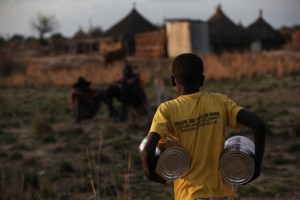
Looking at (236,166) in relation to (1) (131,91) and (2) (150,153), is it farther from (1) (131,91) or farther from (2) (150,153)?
(1) (131,91)

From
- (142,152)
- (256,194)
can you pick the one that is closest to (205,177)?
(142,152)

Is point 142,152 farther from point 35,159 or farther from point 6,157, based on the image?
point 6,157

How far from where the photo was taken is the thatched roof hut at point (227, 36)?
35.3 metres

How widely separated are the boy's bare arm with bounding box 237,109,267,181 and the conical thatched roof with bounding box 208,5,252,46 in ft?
107

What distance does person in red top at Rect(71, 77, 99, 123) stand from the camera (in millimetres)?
11344

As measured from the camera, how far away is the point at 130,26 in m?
39.9

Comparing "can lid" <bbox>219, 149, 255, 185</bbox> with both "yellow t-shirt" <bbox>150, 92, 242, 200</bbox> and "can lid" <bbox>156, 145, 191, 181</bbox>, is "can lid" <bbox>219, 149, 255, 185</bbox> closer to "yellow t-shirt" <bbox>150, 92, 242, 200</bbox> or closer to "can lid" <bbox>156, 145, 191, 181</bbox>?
"yellow t-shirt" <bbox>150, 92, 242, 200</bbox>

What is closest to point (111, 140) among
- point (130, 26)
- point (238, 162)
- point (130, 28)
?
point (238, 162)

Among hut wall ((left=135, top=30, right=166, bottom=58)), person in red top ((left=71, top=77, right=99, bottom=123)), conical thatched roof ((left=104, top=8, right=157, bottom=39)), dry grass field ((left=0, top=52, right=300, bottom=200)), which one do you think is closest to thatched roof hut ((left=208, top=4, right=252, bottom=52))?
hut wall ((left=135, top=30, right=166, bottom=58))

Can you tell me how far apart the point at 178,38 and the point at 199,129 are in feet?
96.3

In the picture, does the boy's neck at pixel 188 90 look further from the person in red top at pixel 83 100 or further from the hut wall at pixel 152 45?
the hut wall at pixel 152 45

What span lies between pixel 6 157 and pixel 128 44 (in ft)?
102

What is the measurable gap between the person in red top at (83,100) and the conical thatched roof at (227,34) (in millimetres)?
24228

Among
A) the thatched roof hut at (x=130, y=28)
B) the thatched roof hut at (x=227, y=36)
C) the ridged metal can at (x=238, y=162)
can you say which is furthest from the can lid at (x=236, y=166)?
the thatched roof hut at (x=130, y=28)
